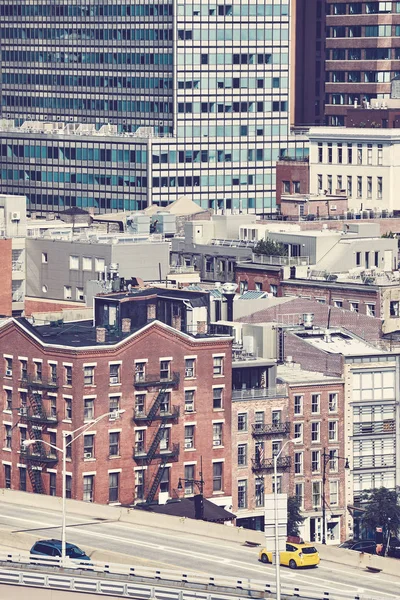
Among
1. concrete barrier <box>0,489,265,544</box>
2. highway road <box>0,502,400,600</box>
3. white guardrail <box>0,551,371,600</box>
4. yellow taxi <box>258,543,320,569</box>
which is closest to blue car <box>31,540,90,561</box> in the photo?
highway road <box>0,502,400,600</box>

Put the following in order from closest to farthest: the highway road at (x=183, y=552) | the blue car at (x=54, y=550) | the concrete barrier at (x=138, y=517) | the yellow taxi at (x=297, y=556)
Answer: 1. the blue car at (x=54, y=550)
2. the highway road at (x=183, y=552)
3. the yellow taxi at (x=297, y=556)
4. the concrete barrier at (x=138, y=517)

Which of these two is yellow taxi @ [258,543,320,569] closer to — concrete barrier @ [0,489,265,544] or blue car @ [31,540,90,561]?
concrete barrier @ [0,489,265,544]

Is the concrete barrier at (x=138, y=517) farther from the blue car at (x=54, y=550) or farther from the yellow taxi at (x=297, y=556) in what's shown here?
the blue car at (x=54, y=550)

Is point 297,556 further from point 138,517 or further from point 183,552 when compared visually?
point 138,517

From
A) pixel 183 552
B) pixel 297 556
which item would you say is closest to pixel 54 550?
pixel 183 552

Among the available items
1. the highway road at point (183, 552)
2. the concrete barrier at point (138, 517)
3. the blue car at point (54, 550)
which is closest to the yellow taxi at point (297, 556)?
the highway road at point (183, 552)
